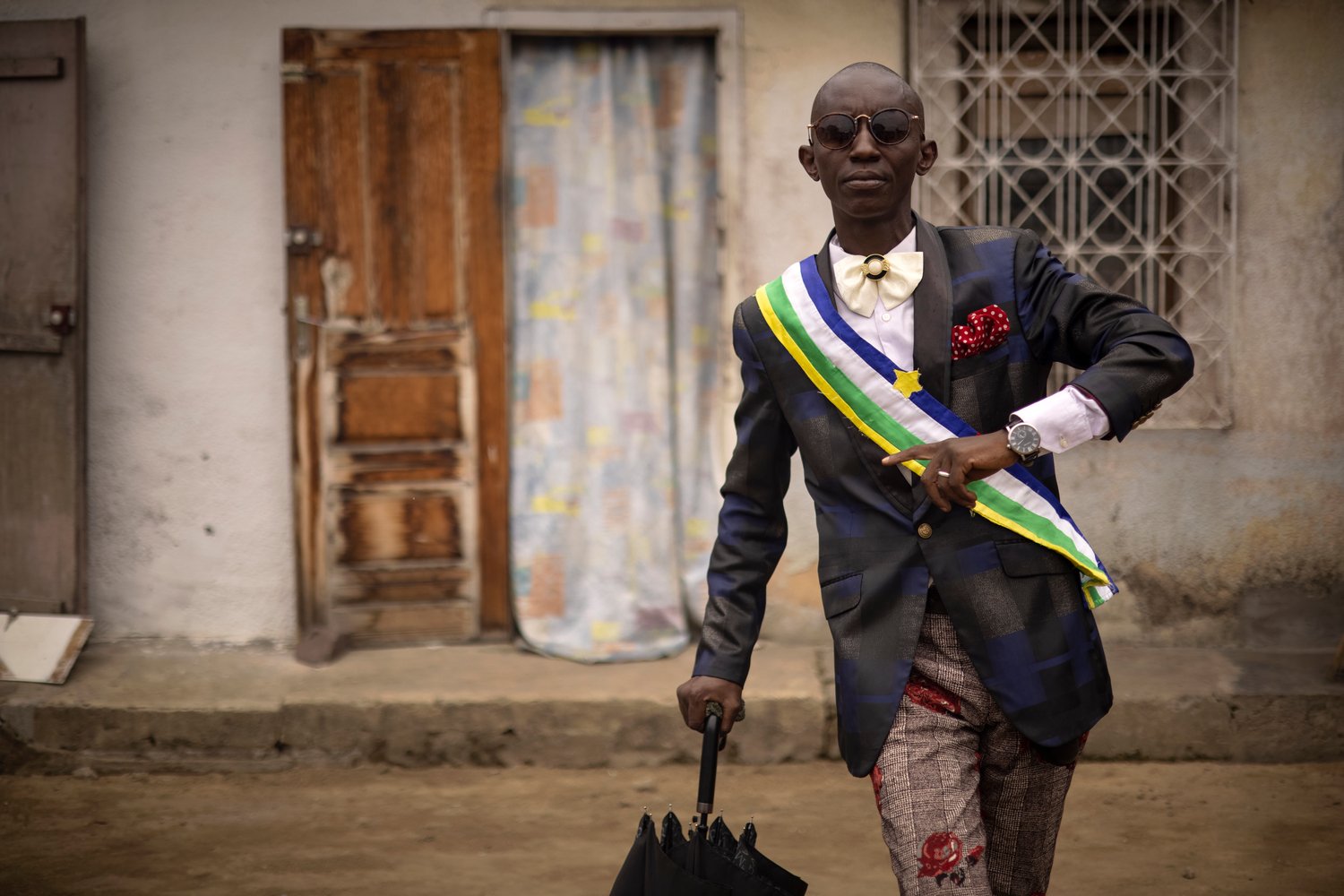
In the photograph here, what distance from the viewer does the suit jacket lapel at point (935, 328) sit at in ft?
7.92

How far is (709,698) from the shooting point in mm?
2559

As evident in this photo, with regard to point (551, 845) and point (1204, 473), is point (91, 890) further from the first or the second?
point (1204, 473)

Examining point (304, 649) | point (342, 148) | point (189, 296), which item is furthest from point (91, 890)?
point (342, 148)

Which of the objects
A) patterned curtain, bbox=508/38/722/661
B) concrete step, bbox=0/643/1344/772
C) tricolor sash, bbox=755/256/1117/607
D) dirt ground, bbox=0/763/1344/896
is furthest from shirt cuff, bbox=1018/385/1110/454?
patterned curtain, bbox=508/38/722/661

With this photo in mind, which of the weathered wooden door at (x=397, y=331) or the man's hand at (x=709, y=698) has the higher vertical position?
the weathered wooden door at (x=397, y=331)

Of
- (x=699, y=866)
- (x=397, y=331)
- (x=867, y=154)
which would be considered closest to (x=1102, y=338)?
(x=867, y=154)

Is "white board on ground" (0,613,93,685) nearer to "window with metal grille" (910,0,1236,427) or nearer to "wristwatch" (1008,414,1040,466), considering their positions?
"window with metal grille" (910,0,1236,427)

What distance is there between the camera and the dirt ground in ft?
14.3

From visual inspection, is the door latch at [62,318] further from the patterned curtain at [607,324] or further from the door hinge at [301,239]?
the patterned curtain at [607,324]

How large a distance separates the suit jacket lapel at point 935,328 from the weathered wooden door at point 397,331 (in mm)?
3813

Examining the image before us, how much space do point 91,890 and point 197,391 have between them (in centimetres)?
235

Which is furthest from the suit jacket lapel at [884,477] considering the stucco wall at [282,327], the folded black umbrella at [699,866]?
the stucco wall at [282,327]

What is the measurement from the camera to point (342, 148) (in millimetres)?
5984

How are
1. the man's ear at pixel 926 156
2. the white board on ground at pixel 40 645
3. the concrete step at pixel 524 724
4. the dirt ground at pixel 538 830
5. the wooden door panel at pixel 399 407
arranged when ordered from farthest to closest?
the wooden door panel at pixel 399 407
the white board on ground at pixel 40 645
the concrete step at pixel 524 724
the dirt ground at pixel 538 830
the man's ear at pixel 926 156
